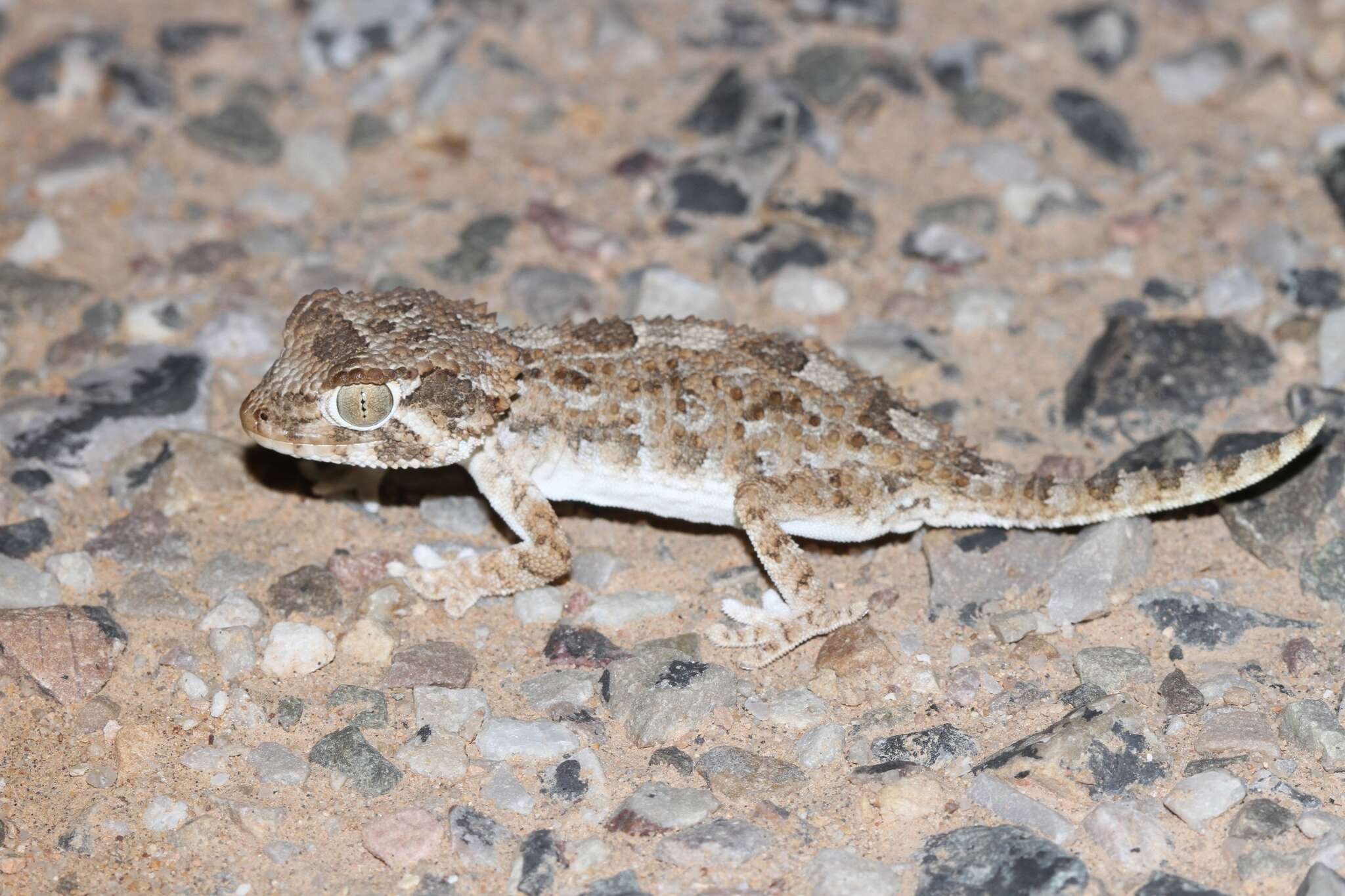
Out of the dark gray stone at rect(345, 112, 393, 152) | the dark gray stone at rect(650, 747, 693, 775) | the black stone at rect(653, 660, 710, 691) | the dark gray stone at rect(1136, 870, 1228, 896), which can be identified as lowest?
the dark gray stone at rect(650, 747, 693, 775)

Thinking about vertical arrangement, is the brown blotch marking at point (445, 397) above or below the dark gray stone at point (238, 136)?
above

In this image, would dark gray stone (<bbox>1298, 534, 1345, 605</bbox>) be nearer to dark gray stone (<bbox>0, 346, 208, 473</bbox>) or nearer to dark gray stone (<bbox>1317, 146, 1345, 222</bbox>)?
dark gray stone (<bbox>1317, 146, 1345, 222</bbox>)

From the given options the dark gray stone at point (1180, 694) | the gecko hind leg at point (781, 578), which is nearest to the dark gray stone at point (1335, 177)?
the dark gray stone at point (1180, 694)

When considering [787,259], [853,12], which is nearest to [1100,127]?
[853,12]

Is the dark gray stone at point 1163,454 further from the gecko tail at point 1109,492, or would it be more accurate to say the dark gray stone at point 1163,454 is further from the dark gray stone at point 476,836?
the dark gray stone at point 476,836

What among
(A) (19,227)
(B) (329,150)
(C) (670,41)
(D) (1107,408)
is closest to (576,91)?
(C) (670,41)

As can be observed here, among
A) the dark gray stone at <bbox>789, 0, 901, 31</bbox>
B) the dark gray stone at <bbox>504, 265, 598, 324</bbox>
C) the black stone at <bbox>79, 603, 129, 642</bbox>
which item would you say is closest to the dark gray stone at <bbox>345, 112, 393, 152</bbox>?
the dark gray stone at <bbox>504, 265, 598, 324</bbox>
